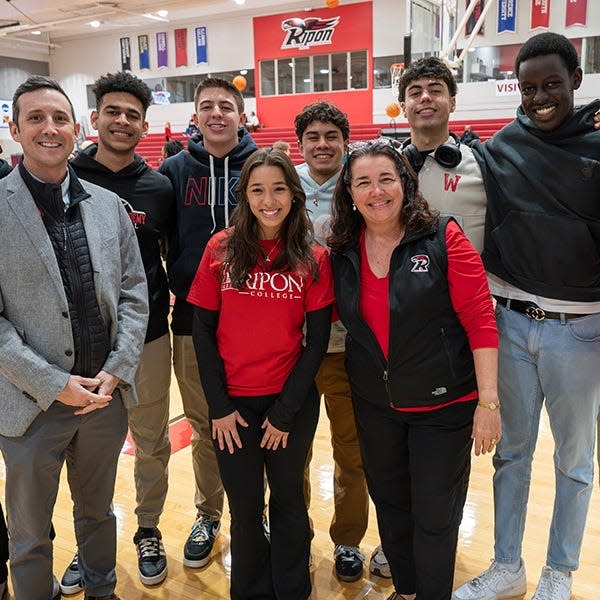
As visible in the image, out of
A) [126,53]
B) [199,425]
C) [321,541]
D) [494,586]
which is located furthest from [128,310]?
[126,53]

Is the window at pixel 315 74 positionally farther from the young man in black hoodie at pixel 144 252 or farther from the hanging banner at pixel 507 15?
the young man in black hoodie at pixel 144 252

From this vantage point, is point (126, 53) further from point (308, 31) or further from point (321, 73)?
point (321, 73)

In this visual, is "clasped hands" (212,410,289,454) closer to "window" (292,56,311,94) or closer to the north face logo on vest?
the north face logo on vest

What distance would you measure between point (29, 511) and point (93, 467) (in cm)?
25

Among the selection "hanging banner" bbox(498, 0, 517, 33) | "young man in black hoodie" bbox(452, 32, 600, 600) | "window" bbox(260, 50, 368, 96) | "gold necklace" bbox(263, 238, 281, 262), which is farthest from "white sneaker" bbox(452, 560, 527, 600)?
"window" bbox(260, 50, 368, 96)

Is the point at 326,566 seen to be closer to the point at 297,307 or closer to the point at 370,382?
the point at 370,382

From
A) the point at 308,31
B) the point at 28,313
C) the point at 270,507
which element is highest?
the point at 308,31

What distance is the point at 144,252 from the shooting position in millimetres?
2621

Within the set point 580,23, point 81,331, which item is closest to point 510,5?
point 580,23

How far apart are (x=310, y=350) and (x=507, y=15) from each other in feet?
54.7

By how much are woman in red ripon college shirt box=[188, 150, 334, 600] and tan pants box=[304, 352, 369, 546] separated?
0.30 meters

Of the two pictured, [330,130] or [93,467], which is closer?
[93,467]

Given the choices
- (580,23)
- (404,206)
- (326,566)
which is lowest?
(326,566)

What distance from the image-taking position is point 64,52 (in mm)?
23047
